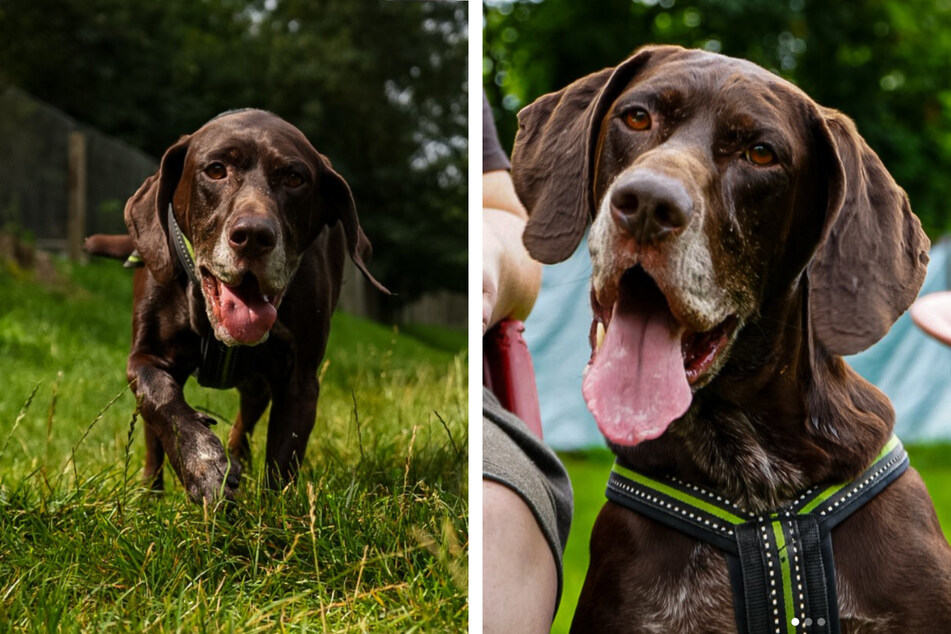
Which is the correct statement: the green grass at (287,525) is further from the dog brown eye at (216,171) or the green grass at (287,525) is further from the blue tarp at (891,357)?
the blue tarp at (891,357)

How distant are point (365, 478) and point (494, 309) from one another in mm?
443

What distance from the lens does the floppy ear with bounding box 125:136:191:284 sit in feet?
6.91

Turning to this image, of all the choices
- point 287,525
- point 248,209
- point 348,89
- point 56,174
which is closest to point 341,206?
point 248,209

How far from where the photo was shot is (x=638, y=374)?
1.60 metres

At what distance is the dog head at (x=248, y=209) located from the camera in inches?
76.7

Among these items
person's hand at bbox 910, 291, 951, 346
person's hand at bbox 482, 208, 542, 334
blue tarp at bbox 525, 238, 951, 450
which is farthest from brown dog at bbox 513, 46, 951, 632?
blue tarp at bbox 525, 238, 951, 450

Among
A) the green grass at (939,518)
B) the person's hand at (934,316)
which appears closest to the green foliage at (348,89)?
the person's hand at (934,316)

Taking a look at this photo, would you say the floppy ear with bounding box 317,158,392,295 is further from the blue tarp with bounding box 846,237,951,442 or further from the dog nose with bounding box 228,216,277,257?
the blue tarp with bounding box 846,237,951,442

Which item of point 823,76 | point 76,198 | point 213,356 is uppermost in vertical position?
point 823,76

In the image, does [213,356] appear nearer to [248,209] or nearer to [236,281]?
[236,281]

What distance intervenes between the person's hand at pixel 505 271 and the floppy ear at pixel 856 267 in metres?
0.66

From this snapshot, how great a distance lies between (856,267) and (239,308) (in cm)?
111

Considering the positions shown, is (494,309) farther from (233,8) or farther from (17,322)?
(17,322)

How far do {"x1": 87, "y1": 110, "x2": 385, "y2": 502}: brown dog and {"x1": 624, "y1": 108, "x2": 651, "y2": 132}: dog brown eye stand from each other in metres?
0.64
